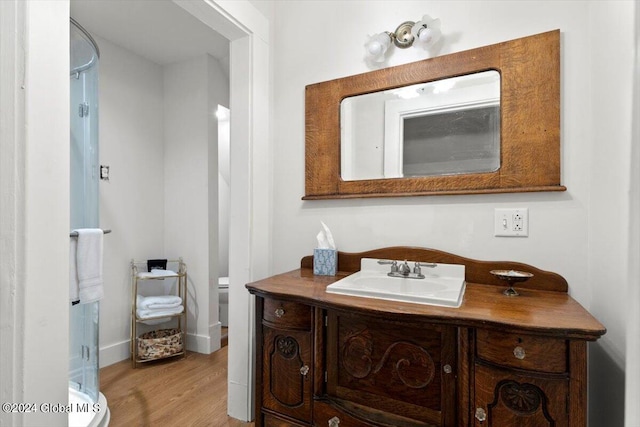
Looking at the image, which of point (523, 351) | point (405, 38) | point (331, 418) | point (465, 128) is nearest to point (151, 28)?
point (405, 38)

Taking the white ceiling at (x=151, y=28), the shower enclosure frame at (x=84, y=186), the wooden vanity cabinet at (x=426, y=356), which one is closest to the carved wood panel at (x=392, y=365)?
the wooden vanity cabinet at (x=426, y=356)

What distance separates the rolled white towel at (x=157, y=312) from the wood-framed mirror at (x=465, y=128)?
158 centimetres

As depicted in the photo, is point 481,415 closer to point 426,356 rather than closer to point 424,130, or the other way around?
point 426,356

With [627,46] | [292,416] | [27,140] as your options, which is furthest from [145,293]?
[627,46]

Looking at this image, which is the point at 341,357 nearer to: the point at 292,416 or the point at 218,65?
the point at 292,416

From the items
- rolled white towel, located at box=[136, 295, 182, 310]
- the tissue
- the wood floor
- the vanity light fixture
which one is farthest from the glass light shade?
rolled white towel, located at box=[136, 295, 182, 310]

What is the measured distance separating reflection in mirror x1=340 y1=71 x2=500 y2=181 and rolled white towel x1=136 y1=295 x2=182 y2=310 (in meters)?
1.79

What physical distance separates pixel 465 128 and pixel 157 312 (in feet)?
8.19

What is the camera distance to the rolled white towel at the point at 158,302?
2.45 metres

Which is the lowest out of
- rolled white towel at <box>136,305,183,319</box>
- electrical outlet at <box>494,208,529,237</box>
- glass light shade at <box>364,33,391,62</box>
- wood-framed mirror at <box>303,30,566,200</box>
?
rolled white towel at <box>136,305,183,319</box>

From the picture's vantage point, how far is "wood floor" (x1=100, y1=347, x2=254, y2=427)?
1731 mm

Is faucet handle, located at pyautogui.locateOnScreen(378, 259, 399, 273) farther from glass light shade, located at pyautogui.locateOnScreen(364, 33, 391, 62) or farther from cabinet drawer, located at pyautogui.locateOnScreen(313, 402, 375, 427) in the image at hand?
glass light shade, located at pyautogui.locateOnScreen(364, 33, 391, 62)

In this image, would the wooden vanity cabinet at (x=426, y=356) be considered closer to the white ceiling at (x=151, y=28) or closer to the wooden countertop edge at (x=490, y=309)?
the wooden countertop edge at (x=490, y=309)

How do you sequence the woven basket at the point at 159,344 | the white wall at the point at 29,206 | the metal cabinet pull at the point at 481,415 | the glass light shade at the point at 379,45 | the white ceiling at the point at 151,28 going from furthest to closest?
the woven basket at the point at 159,344 < the white ceiling at the point at 151,28 < the glass light shade at the point at 379,45 < the metal cabinet pull at the point at 481,415 < the white wall at the point at 29,206
